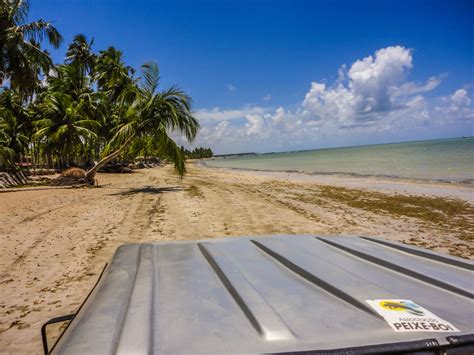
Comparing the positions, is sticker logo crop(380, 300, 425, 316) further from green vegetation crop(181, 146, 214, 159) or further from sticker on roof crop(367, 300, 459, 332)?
green vegetation crop(181, 146, 214, 159)

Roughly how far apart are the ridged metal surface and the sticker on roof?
0.04 m

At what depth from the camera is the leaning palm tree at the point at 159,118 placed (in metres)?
13.5

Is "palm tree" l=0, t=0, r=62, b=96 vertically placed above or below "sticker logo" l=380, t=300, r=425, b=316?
above

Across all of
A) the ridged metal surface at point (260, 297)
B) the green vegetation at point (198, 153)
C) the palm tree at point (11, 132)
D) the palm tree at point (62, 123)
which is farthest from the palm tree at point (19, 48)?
the green vegetation at point (198, 153)

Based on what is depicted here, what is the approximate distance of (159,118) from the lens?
1363cm

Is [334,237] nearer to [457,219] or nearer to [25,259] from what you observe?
[25,259]

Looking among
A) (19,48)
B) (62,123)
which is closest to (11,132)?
(62,123)

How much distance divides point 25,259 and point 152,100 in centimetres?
1023

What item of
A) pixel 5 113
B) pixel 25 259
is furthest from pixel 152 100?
pixel 5 113

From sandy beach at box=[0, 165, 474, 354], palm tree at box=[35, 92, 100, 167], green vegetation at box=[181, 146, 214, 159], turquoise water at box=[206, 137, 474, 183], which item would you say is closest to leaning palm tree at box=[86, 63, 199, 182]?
sandy beach at box=[0, 165, 474, 354]

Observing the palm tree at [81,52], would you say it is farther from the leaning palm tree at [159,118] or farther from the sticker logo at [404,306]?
the sticker logo at [404,306]

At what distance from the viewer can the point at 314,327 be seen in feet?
3.76

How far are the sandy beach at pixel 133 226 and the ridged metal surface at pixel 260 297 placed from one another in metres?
1.71

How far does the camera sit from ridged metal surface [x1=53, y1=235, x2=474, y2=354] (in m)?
1.07
